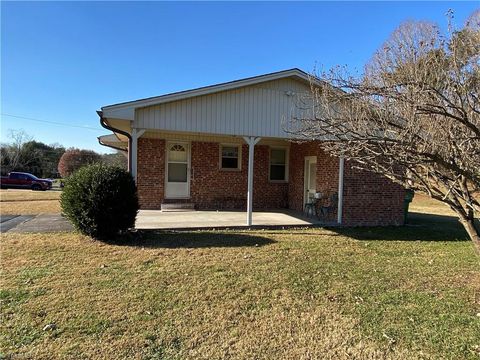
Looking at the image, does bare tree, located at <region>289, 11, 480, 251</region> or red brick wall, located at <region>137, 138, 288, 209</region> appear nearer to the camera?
→ bare tree, located at <region>289, 11, 480, 251</region>

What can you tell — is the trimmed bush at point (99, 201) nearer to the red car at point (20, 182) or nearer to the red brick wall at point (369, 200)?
the red brick wall at point (369, 200)

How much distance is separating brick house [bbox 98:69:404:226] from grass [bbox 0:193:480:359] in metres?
3.10

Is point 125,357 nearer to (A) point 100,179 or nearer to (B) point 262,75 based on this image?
(A) point 100,179

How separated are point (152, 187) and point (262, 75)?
5666 millimetres

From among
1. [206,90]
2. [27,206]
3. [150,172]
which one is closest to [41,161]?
[27,206]

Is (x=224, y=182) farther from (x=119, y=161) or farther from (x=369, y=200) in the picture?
(x=369, y=200)

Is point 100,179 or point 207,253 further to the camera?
point 100,179

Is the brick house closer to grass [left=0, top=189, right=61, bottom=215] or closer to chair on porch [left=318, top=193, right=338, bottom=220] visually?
chair on porch [left=318, top=193, right=338, bottom=220]

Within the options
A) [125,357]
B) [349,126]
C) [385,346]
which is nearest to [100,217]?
[125,357]

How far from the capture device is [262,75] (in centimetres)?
974

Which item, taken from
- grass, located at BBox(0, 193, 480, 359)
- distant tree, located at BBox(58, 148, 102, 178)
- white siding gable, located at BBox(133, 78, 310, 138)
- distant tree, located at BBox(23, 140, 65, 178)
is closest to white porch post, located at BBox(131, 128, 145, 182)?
white siding gable, located at BBox(133, 78, 310, 138)

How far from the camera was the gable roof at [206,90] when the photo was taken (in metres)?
8.37

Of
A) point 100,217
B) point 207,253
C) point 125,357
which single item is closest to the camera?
point 125,357

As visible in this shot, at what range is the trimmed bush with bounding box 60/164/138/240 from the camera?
7.30 m
